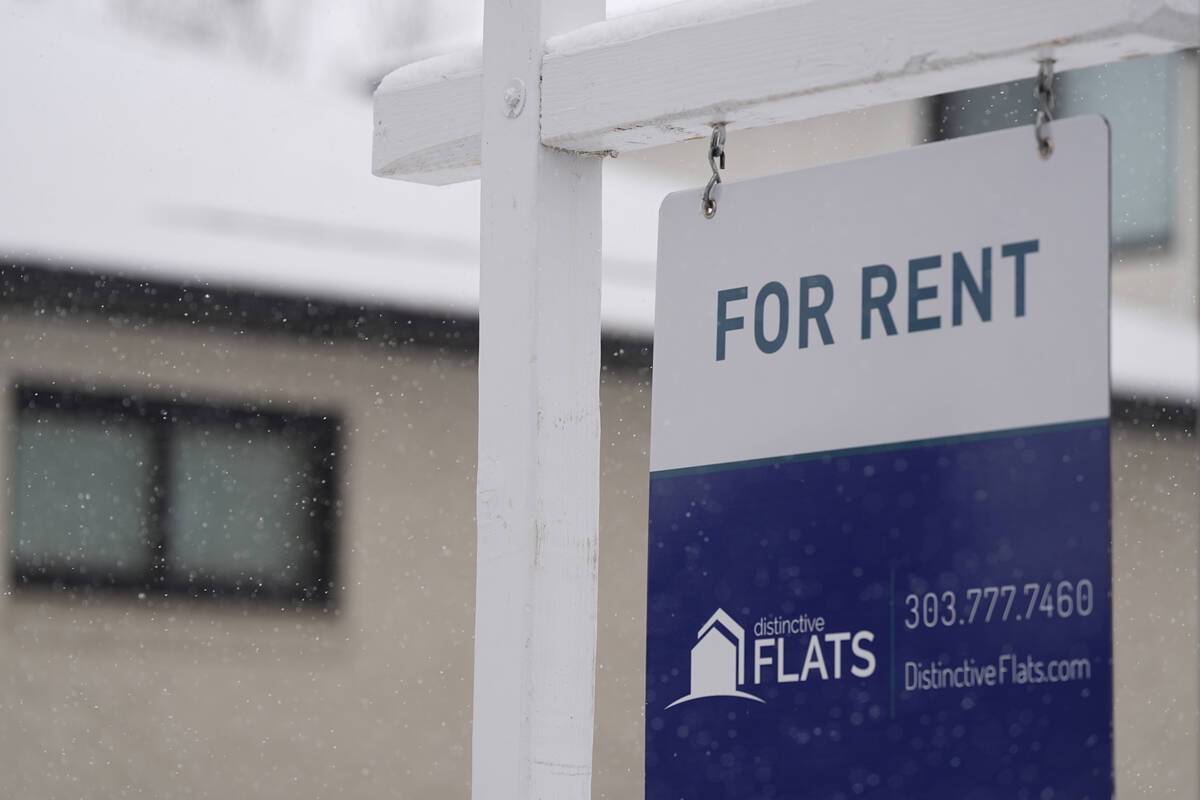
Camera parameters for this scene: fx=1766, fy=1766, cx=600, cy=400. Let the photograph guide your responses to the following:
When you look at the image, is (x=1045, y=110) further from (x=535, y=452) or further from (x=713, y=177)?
(x=535, y=452)

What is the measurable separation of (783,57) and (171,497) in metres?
5.03

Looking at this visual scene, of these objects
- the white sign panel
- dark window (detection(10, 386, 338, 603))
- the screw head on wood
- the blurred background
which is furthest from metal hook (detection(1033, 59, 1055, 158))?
dark window (detection(10, 386, 338, 603))

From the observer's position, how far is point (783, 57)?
5.14 feet

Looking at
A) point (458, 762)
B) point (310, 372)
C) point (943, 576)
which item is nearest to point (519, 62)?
point (943, 576)

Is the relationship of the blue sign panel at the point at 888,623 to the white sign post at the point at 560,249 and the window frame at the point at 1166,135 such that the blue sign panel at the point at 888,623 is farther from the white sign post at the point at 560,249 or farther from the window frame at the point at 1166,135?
the window frame at the point at 1166,135

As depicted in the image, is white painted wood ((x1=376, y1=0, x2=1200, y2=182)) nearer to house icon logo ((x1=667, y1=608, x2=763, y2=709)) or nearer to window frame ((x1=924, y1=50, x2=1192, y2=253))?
house icon logo ((x1=667, y1=608, x2=763, y2=709))

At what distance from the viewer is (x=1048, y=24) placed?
1.40 m

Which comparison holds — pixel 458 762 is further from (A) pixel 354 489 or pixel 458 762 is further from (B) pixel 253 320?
(B) pixel 253 320

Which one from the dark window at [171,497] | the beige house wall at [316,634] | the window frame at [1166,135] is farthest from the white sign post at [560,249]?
the window frame at [1166,135]

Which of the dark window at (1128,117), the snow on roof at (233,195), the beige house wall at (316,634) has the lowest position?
the beige house wall at (316,634)

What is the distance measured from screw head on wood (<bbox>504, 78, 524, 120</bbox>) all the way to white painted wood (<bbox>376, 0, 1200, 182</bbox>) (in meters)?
0.03

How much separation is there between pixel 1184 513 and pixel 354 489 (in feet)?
13.0

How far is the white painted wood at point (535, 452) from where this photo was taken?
166 centimetres

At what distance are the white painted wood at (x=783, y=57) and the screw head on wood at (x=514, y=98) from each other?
1.1 inches
